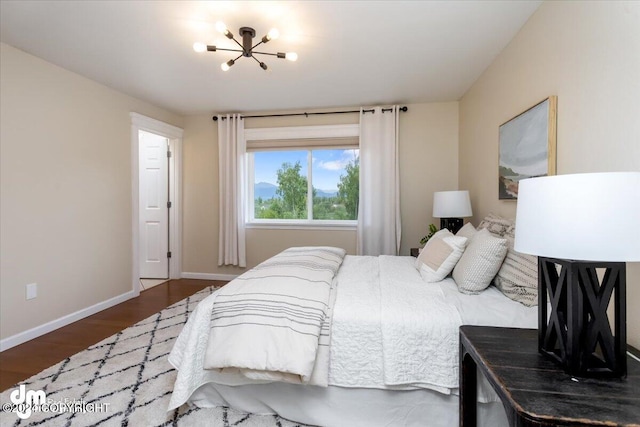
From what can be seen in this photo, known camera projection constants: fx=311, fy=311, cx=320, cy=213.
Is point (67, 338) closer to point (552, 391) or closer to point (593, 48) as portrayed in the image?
point (552, 391)

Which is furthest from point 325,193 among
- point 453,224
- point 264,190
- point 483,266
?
point 483,266

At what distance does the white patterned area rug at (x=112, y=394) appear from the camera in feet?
5.34

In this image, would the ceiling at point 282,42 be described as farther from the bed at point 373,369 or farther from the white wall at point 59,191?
the bed at point 373,369

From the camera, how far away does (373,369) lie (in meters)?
1.51

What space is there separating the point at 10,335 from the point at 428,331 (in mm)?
3188

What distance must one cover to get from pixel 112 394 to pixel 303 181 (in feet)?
10.4

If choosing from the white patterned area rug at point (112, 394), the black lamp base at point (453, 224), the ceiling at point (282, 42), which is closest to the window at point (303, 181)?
the ceiling at point (282, 42)

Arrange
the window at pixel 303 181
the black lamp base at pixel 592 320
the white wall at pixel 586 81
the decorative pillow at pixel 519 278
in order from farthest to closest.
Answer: the window at pixel 303 181, the decorative pillow at pixel 519 278, the white wall at pixel 586 81, the black lamp base at pixel 592 320

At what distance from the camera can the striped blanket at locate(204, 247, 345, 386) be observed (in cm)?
141

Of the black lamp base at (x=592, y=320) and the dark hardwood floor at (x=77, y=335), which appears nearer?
A: the black lamp base at (x=592, y=320)

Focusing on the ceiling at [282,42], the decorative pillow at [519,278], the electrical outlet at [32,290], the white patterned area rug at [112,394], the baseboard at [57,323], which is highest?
the ceiling at [282,42]

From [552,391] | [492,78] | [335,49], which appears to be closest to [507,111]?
[492,78]

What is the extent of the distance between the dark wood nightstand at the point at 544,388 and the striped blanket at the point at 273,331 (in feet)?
2.19

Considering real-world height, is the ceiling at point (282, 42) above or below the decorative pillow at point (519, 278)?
above
